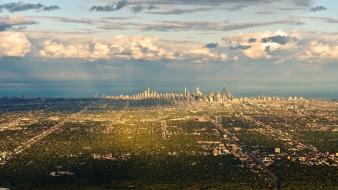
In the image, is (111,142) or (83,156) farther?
(111,142)

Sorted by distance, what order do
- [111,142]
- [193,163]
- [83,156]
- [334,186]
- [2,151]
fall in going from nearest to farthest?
[334,186], [193,163], [83,156], [2,151], [111,142]

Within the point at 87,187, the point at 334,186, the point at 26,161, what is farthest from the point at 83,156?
the point at 334,186

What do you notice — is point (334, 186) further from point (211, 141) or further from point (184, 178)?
point (211, 141)

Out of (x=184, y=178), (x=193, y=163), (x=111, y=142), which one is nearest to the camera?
(x=184, y=178)

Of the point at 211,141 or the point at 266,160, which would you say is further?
the point at 211,141

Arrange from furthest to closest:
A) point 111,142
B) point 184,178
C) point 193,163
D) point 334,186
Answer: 1. point 111,142
2. point 193,163
3. point 184,178
4. point 334,186

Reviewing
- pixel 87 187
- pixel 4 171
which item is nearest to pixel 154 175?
pixel 87 187

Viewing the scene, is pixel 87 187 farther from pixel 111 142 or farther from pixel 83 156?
pixel 111 142

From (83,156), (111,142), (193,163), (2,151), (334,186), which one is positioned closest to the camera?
(334,186)
